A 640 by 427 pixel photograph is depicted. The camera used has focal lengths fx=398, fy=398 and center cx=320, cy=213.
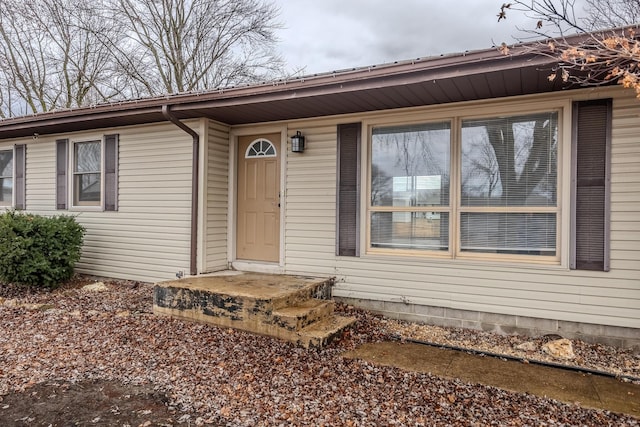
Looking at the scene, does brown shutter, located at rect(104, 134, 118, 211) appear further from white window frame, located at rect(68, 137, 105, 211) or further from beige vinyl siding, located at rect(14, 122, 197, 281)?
white window frame, located at rect(68, 137, 105, 211)

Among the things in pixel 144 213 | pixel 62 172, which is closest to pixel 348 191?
pixel 144 213

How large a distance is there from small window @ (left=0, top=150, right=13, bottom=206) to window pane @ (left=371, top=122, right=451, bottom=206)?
7.14 meters

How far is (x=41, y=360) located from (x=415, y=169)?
409cm

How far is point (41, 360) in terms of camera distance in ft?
11.0

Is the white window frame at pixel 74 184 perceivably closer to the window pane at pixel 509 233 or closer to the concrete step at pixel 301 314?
the concrete step at pixel 301 314

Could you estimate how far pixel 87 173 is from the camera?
6652mm

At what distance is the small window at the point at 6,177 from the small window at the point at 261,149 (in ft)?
17.1

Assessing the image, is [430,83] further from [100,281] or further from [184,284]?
[100,281]

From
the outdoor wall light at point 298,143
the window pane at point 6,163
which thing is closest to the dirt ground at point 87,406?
the outdoor wall light at point 298,143

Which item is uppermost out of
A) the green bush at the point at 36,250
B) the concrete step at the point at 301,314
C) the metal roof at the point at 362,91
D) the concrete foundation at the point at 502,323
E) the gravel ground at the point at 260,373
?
the metal roof at the point at 362,91

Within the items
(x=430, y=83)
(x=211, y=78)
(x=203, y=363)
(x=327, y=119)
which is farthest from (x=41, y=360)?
(x=211, y=78)

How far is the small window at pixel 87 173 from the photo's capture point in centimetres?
659

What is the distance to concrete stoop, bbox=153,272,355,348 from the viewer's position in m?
3.72

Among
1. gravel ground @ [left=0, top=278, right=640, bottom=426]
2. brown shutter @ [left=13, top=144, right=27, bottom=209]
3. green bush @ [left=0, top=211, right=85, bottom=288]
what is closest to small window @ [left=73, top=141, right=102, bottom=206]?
green bush @ [left=0, top=211, right=85, bottom=288]
